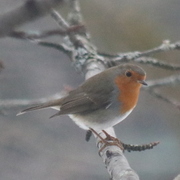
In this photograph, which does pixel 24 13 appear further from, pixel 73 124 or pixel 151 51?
pixel 73 124

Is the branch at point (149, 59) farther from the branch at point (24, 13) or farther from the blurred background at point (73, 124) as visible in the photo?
the branch at point (24, 13)

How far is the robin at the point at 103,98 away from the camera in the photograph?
2314 millimetres

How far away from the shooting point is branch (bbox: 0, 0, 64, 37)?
555 mm

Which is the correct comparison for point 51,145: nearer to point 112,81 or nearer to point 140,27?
point 140,27

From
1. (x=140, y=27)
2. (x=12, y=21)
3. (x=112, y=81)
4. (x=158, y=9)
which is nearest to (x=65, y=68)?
(x=140, y=27)

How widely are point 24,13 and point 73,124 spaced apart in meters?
4.25

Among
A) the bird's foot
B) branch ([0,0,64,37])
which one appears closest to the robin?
the bird's foot

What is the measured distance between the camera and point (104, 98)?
2418 millimetres

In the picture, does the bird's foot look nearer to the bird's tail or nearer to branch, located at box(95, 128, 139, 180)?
branch, located at box(95, 128, 139, 180)

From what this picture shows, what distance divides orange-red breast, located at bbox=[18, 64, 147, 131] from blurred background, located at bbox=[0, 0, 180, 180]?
1.38 meters

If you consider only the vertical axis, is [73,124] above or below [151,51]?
above

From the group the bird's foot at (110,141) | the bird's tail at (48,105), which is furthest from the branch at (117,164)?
the bird's tail at (48,105)

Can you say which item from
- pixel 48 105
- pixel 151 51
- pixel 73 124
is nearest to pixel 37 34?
pixel 151 51

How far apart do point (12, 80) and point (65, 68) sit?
779mm
